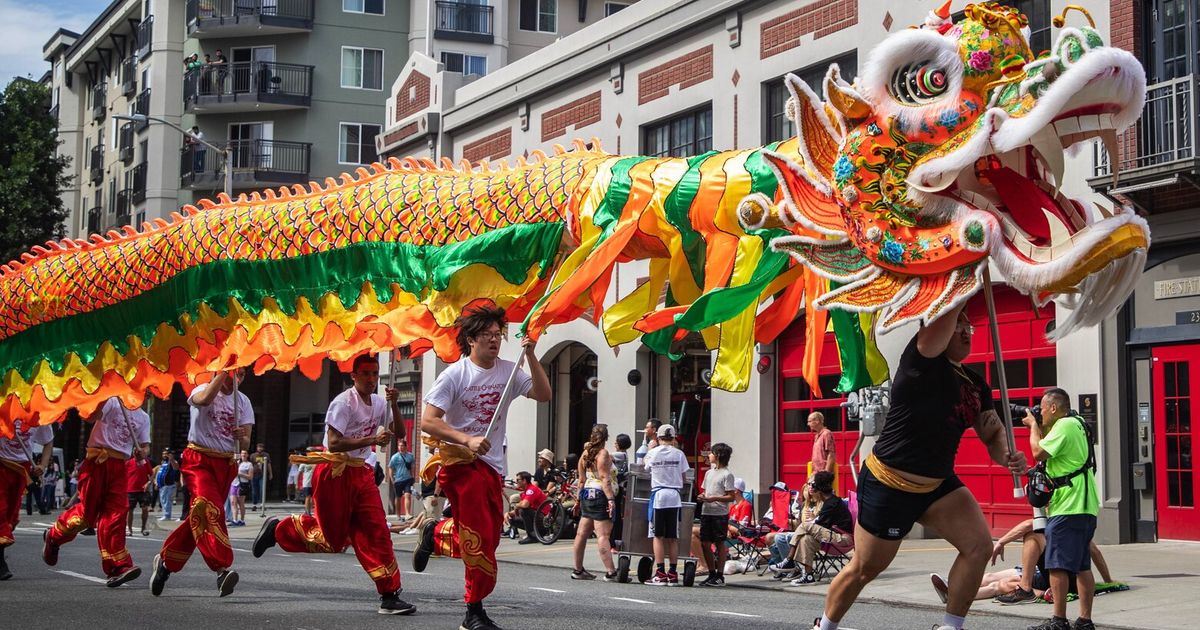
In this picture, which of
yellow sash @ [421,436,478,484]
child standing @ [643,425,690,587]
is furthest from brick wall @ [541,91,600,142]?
yellow sash @ [421,436,478,484]

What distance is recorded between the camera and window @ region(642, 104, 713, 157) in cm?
2200

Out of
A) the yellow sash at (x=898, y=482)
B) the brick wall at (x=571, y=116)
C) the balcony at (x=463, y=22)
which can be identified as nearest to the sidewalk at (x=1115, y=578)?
the yellow sash at (x=898, y=482)

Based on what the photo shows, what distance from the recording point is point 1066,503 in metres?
9.48

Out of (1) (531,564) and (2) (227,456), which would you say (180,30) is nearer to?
(1) (531,564)

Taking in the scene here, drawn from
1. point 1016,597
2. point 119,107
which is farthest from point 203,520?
point 119,107

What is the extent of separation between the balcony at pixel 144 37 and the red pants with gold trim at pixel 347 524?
4041 cm

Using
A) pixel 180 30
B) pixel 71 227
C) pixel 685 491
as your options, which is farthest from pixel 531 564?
pixel 71 227

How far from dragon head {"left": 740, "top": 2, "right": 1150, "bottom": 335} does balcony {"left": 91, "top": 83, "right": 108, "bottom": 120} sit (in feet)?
165

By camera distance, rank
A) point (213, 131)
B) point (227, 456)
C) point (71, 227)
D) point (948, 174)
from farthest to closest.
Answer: point (71, 227) < point (213, 131) < point (227, 456) < point (948, 174)

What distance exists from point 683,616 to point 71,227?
52.8 metres

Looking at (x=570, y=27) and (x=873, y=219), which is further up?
(x=570, y=27)

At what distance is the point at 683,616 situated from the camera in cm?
1001

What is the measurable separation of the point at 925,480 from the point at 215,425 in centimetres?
598

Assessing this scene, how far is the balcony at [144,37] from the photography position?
1849 inches
